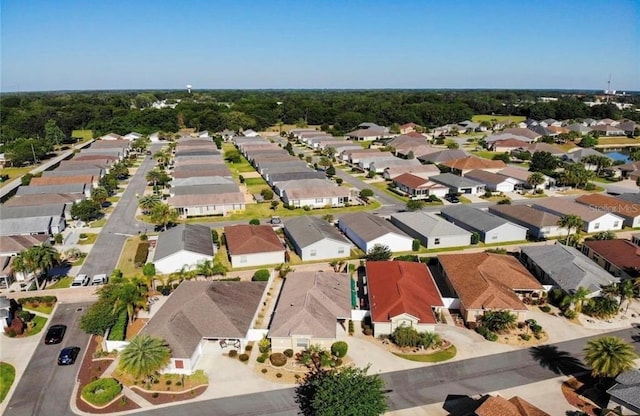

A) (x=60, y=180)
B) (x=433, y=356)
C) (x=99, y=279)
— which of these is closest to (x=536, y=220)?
(x=433, y=356)

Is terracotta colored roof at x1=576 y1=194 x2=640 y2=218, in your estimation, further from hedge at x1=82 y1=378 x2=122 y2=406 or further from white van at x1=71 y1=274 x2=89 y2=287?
white van at x1=71 y1=274 x2=89 y2=287

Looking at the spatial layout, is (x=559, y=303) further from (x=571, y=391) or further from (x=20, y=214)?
(x=20, y=214)

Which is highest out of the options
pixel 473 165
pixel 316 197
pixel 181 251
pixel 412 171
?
pixel 473 165

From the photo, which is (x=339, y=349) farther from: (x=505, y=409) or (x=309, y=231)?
(x=309, y=231)

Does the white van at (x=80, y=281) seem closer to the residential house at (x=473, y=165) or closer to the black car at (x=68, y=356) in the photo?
the black car at (x=68, y=356)

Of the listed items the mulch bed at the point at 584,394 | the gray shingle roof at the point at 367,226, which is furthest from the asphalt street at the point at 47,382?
the mulch bed at the point at 584,394

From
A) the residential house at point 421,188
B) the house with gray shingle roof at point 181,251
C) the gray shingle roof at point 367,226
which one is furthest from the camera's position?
the residential house at point 421,188

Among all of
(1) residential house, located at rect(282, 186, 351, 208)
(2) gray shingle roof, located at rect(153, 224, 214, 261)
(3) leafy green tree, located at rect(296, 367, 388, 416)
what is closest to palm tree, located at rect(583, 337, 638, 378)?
(3) leafy green tree, located at rect(296, 367, 388, 416)
